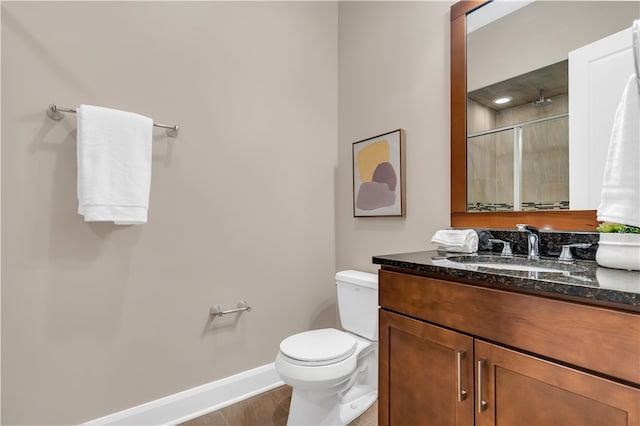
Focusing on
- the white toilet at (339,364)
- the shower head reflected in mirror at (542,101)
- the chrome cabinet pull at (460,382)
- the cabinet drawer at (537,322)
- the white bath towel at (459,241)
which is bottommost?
the white toilet at (339,364)

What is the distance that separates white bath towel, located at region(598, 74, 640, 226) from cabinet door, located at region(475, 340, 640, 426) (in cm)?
43

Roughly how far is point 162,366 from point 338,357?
94cm

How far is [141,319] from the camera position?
159 cm

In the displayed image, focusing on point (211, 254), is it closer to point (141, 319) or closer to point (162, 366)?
point (141, 319)

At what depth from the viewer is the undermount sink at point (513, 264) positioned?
0.99 metres

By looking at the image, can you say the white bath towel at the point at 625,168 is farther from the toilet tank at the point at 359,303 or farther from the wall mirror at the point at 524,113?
the toilet tank at the point at 359,303

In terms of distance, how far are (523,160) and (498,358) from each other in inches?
34.8

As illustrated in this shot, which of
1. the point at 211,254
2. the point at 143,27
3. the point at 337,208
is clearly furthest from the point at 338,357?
the point at 143,27

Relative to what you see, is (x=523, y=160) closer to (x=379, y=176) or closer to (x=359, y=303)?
(x=379, y=176)

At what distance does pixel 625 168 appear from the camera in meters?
0.88

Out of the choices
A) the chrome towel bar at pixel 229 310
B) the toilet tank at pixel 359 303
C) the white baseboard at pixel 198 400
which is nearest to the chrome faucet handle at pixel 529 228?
the toilet tank at pixel 359 303

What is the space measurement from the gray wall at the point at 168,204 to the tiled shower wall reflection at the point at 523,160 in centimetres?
106

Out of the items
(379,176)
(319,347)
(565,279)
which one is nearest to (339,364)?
(319,347)

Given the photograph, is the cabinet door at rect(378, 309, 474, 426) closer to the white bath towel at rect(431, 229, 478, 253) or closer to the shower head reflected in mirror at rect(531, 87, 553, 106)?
the white bath towel at rect(431, 229, 478, 253)
